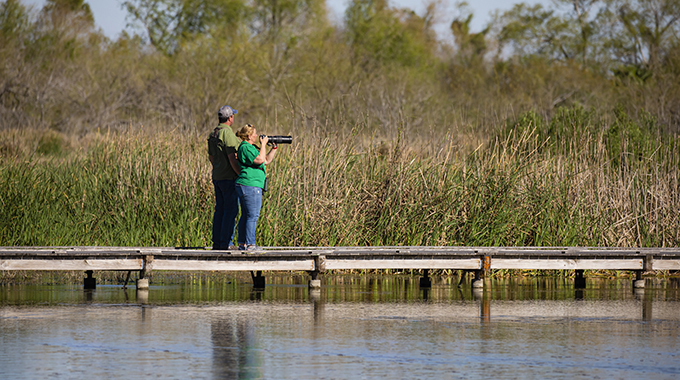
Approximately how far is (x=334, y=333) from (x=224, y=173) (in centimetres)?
404

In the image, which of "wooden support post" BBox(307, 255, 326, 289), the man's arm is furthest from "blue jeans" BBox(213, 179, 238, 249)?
"wooden support post" BBox(307, 255, 326, 289)

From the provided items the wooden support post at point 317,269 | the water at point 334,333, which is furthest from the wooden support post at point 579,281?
the wooden support post at point 317,269

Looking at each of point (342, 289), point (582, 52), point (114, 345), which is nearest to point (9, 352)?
point (114, 345)

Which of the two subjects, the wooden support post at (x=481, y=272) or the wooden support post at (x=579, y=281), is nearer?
the wooden support post at (x=481, y=272)

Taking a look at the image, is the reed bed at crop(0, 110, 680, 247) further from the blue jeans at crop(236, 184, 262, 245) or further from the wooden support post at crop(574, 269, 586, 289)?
the blue jeans at crop(236, 184, 262, 245)

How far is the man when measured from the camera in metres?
11.9

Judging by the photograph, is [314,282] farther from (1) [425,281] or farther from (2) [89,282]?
(2) [89,282]

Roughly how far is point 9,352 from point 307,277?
7.33 m

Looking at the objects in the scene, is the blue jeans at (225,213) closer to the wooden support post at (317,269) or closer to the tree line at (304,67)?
the wooden support post at (317,269)

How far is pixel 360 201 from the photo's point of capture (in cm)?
1524

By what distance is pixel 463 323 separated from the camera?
943 centimetres

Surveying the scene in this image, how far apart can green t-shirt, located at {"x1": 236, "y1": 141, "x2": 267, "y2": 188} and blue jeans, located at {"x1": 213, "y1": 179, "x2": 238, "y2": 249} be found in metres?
0.31

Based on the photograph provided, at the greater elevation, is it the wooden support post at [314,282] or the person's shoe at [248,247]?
the person's shoe at [248,247]

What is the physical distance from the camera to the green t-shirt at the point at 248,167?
465 inches
